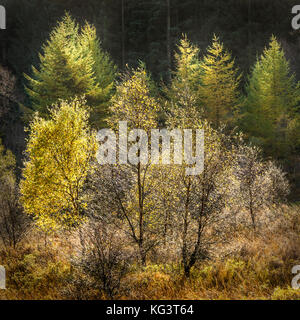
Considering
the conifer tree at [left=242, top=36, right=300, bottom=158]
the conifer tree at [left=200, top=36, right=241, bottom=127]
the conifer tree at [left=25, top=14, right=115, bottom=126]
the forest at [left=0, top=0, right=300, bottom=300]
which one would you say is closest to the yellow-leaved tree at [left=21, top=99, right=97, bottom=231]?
the forest at [left=0, top=0, right=300, bottom=300]

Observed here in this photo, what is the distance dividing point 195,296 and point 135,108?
6.19m

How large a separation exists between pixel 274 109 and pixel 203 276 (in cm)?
1705

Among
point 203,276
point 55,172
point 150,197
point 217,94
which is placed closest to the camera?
point 203,276

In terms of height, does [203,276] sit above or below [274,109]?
below

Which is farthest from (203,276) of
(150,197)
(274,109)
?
(274,109)

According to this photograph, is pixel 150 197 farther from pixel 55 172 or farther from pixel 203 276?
pixel 55 172

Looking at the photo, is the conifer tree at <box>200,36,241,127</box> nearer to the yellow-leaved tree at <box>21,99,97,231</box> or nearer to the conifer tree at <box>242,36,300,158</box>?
the conifer tree at <box>242,36,300,158</box>

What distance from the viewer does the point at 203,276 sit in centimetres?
764

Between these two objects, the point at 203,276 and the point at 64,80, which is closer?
the point at 203,276

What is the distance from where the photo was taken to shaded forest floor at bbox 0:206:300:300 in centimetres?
664

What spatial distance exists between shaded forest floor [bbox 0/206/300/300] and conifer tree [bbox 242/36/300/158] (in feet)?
35.4

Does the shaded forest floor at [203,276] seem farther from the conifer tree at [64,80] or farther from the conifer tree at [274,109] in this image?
the conifer tree at [64,80]

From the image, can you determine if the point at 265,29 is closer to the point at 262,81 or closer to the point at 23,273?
the point at 262,81
